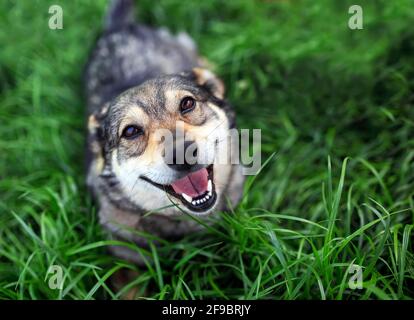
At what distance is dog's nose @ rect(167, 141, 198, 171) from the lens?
2.72 meters

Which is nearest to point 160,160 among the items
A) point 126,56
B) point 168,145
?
point 168,145

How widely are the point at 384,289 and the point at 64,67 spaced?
13.5ft

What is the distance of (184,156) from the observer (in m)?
2.72

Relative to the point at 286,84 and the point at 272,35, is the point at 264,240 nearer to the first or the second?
the point at 286,84

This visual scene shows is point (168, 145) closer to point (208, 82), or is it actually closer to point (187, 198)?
point (187, 198)

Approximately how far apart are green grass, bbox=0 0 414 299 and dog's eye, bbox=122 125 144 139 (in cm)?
84

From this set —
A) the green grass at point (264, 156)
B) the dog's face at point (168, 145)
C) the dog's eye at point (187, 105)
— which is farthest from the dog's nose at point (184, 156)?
the green grass at point (264, 156)

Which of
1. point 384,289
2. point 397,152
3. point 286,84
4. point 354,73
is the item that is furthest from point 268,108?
point 384,289

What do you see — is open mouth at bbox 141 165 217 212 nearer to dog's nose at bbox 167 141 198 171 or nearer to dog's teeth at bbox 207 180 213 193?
dog's teeth at bbox 207 180 213 193

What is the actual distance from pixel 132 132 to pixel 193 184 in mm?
575

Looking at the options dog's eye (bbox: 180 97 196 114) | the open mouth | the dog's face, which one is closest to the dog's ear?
the dog's face

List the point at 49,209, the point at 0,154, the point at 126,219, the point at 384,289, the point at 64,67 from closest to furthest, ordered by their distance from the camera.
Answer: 1. the point at 384,289
2. the point at 126,219
3. the point at 49,209
4. the point at 0,154
5. the point at 64,67

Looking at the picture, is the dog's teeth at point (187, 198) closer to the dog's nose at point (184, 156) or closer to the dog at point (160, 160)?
the dog at point (160, 160)

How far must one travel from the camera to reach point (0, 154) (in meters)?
4.45
